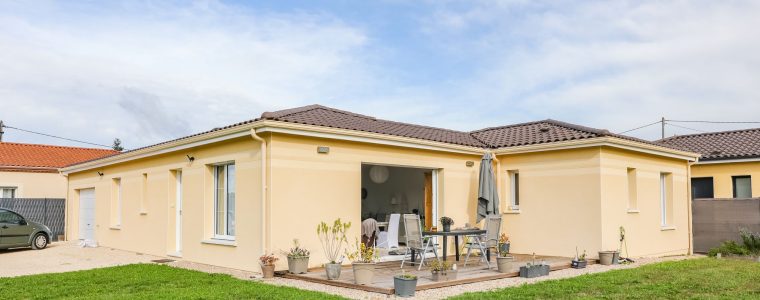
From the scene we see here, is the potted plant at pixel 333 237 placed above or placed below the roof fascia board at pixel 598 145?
below

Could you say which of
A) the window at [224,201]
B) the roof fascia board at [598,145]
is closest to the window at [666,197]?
the roof fascia board at [598,145]

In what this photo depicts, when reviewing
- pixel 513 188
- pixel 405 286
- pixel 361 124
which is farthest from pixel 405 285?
pixel 513 188

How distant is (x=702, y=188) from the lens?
18.4 m

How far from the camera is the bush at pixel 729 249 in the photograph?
46.1ft

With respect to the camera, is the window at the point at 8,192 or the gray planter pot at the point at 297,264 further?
the window at the point at 8,192

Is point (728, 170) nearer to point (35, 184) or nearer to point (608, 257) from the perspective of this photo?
point (608, 257)

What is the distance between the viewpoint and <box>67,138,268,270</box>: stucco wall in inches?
440

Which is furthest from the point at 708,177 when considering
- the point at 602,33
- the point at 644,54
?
the point at 602,33

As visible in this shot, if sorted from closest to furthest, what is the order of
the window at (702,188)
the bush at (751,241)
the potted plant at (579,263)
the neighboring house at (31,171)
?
the potted plant at (579,263) → the bush at (751,241) → the window at (702,188) → the neighboring house at (31,171)

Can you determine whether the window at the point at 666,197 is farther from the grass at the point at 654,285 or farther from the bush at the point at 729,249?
the grass at the point at 654,285

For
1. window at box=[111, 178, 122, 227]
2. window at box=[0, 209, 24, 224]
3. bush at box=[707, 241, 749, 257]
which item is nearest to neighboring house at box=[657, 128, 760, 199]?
bush at box=[707, 241, 749, 257]

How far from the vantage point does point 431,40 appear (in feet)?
52.0

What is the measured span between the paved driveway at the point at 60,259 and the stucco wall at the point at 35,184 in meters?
8.17

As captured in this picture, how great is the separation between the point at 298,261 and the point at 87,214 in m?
11.8
